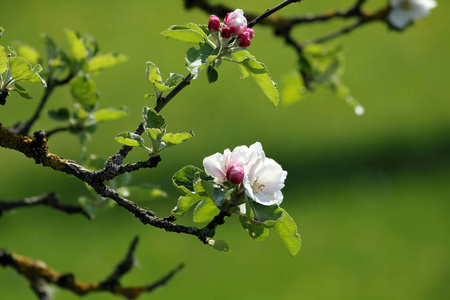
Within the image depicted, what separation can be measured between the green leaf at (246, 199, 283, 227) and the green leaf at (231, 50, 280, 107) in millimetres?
119

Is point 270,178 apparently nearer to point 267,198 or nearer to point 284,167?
point 267,198

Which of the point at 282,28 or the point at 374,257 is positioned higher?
the point at 282,28

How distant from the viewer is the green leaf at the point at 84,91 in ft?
3.65

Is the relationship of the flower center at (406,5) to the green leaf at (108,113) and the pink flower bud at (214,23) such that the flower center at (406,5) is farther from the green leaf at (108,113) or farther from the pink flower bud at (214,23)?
the pink flower bud at (214,23)

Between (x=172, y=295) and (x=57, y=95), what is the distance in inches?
73.3

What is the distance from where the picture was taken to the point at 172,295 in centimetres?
271

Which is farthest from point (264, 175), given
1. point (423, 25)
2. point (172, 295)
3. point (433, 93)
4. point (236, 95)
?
point (423, 25)

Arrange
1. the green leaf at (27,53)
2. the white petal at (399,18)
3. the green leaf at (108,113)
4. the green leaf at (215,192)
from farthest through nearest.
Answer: the white petal at (399,18) → the green leaf at (27,53) → the green leaf at (108,113) → the green leaf at (215,192)

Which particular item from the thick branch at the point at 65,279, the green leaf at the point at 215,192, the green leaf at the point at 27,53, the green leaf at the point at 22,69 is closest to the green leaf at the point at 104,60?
the green leaf at the point at 27,53

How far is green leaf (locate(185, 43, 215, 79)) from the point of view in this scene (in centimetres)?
65

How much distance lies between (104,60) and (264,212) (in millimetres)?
676

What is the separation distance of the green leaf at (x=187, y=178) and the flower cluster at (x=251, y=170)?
0.5 inches

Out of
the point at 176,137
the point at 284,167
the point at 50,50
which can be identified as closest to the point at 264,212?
the point at 176,137

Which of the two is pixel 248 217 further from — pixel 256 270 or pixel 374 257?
pixel 374 257
